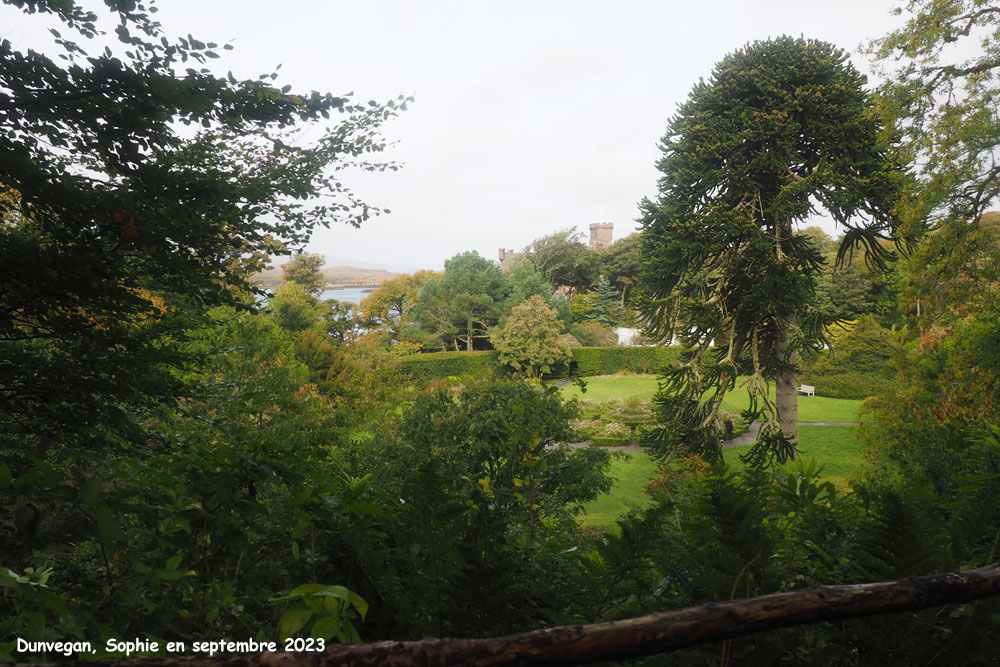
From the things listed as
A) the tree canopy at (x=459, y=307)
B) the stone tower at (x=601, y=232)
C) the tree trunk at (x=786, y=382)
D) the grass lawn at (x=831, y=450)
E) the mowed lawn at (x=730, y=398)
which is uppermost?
the stone tower at (x=601, y=232)

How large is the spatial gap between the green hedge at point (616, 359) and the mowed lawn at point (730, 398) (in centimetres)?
59

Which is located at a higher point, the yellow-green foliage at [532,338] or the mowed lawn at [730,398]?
the yellow-green foliage at [532,338]

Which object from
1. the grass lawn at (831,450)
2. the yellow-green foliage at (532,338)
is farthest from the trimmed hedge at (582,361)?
the grass lawn at (831,450)

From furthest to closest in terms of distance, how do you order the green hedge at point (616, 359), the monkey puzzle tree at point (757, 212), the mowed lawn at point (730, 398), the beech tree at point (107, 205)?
the green hedge at point (616, 359)
the mowed lawn at point (730, 398)
the monkey puzzle tree at point (757, 212)
the beech tree at point (107, 205)

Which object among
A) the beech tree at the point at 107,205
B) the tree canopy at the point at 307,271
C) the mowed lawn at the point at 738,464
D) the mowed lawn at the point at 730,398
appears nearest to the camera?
the beech tree at the point at 107,205

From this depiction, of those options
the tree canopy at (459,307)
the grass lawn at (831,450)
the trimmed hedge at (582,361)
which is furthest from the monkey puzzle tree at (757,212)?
the tree canopy at (459,307)

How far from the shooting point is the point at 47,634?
1.05m

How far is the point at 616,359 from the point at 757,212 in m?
15.9

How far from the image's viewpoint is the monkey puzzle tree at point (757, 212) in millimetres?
10391

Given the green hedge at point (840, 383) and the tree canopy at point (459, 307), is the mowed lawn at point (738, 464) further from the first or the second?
the tree canopy at point (459, 307)

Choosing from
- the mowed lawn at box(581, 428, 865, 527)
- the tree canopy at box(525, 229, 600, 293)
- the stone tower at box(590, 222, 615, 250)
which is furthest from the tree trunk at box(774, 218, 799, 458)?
the stone tower at box(590, 222, 615, 250)

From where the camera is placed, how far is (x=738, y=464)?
13367 mm

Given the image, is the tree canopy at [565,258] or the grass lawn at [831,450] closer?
the grass lawn at [831,450]

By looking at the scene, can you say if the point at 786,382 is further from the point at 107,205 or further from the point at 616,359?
the point at 616,359
